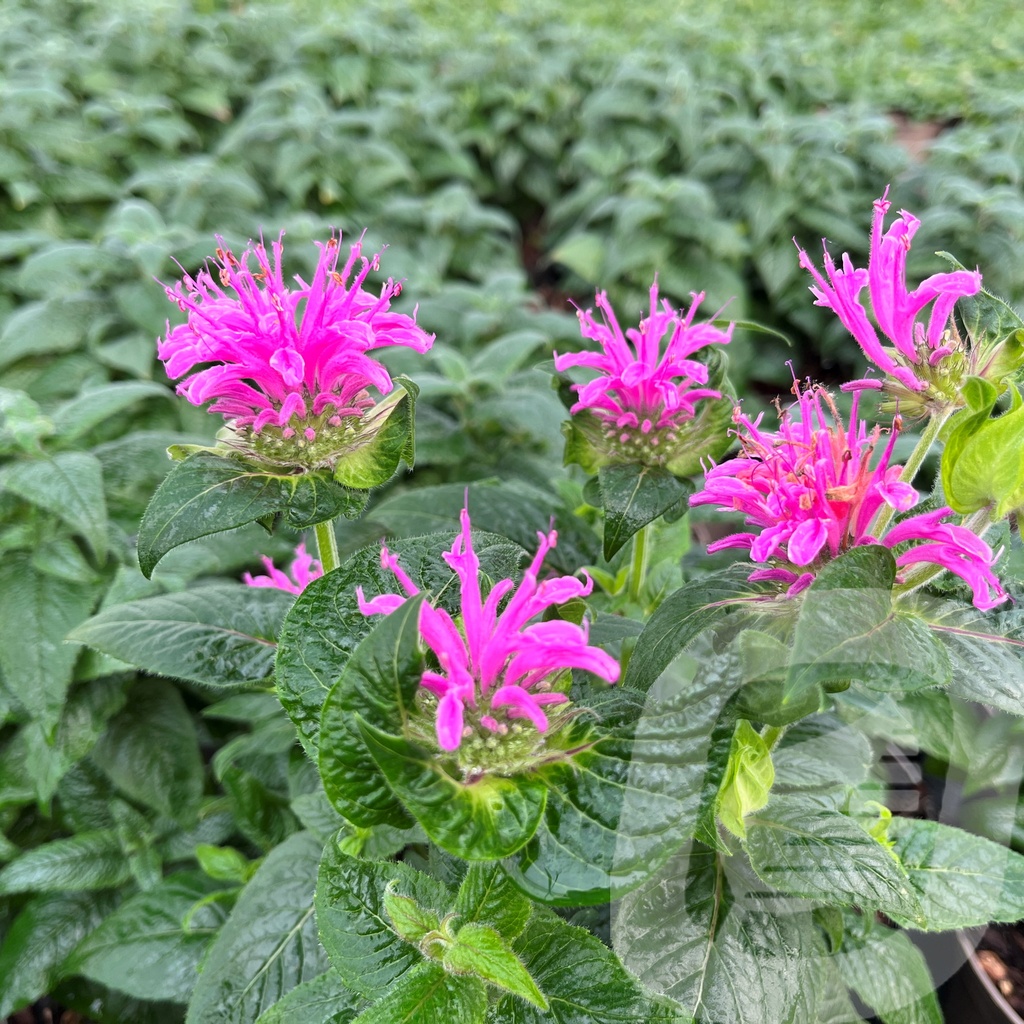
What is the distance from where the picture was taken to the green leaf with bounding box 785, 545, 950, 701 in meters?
0.37

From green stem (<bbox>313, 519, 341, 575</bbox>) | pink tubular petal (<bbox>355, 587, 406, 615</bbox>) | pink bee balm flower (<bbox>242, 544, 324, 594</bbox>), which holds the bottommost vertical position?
pink bee balm flower (<bbox>242, 544, 324, 594</bbox>)

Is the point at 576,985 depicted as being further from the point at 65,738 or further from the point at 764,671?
the point at 65,738

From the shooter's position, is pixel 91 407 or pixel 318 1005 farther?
pixel 91 407

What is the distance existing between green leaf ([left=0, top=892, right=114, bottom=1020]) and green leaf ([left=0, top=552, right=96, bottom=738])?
0.78ft

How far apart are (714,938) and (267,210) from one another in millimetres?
1967

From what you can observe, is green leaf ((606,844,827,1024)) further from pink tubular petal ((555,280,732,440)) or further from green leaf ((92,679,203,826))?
green leaf ((92,679,203,826))

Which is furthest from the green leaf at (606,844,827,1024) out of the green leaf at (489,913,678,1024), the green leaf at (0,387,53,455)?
the green leaf at (0,387,53,455)

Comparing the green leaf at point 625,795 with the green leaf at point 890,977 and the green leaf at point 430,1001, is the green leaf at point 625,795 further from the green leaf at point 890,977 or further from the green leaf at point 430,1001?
the green leaf at point 890,977

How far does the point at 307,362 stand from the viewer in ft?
1.85

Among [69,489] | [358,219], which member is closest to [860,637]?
[69,489]

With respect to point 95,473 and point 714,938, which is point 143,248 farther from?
point 714,938

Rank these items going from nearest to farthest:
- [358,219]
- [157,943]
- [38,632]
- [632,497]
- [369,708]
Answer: [369,708], [632,497], [157,943], [38,632], [358,219]

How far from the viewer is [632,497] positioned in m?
0.61

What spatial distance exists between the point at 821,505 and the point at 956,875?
0.35m
